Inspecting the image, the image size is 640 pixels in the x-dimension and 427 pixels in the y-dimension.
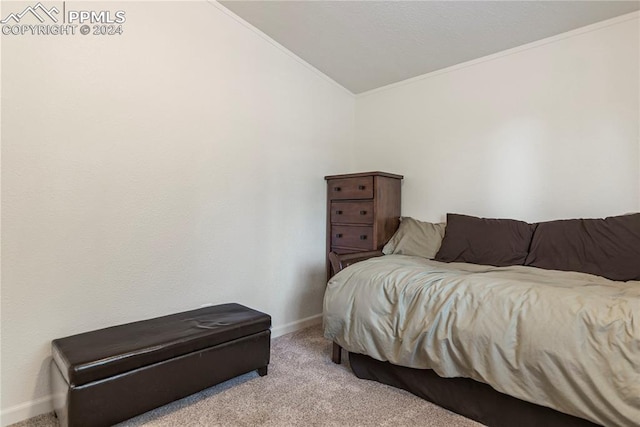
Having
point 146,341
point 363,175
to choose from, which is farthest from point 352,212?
point 146,341

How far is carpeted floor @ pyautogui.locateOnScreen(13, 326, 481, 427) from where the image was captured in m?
1.59

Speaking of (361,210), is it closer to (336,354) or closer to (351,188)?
(351,188)

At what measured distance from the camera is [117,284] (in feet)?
6.28

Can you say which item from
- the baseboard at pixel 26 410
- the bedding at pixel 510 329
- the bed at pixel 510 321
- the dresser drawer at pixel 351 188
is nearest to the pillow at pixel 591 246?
the bed at pixel 510 321

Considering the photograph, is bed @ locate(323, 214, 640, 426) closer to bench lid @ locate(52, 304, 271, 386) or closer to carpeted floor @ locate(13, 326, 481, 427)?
carpeted floor @ locate(13, 326, 481, 427)

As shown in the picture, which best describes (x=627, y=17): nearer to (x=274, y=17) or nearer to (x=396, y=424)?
(x=274, y=17)

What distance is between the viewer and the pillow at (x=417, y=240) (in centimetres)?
254

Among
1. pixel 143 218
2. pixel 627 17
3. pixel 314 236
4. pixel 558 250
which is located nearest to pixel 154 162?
pixel 143 218

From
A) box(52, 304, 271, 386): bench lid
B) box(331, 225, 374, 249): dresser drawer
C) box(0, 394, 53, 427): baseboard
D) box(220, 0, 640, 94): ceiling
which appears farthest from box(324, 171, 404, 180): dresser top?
box(0, 394, 53, 427): baseboard

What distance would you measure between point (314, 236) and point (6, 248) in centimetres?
203

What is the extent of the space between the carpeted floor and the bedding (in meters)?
0.22

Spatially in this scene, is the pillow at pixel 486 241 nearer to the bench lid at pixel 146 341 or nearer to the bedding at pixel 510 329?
the bedding at pixel 510 329

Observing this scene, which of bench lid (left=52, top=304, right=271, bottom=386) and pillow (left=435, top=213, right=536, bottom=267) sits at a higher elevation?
pillow (left=435, top=213, right=536, bottom=267)

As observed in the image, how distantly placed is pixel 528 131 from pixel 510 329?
1562mm
